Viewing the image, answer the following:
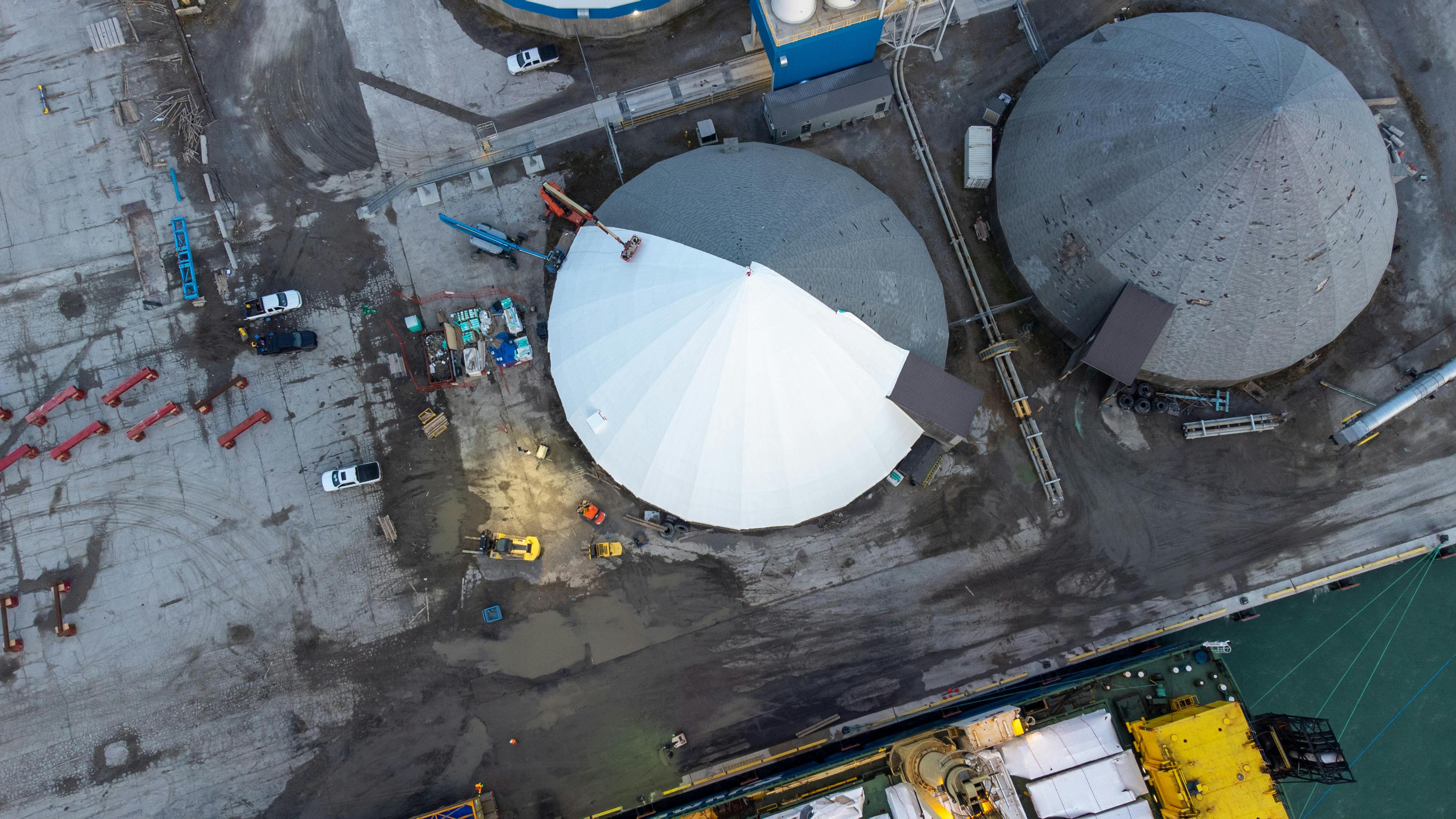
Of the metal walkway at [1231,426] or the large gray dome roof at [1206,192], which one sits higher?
the large gray dome roof at [1206,192]

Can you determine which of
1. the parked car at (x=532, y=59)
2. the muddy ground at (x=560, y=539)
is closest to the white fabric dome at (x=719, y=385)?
the muddy ground at (x=560, y=539)

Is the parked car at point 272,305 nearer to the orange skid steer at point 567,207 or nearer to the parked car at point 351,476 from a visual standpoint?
the parked car at point 351,476

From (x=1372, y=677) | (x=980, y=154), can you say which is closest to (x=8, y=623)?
(x=980, y=154)

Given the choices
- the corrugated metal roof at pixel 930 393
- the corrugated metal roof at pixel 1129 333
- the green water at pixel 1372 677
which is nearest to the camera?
the corrugated metal roof at pixel 930 393

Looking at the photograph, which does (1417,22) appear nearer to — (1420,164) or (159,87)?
(1420,164)

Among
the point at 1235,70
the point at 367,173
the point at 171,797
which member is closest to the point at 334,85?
the point at 367,173

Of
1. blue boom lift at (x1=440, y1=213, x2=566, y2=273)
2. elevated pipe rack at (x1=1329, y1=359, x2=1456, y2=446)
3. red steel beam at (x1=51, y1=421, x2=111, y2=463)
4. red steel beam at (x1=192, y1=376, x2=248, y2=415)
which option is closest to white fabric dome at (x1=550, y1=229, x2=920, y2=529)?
blue boom lift at (x1=440, y1=213, x2=566, y2=273)

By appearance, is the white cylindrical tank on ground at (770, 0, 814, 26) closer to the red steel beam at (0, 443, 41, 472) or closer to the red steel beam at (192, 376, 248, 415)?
the red steel beam at (192, 376, 248, 415)
